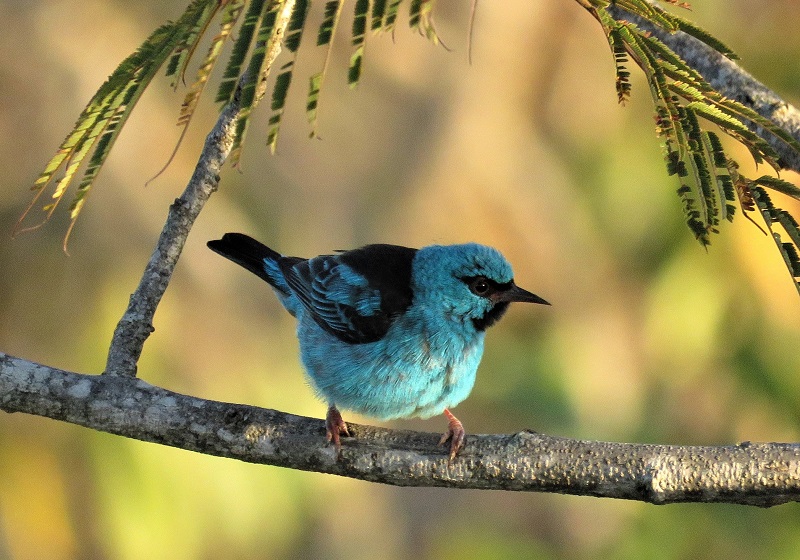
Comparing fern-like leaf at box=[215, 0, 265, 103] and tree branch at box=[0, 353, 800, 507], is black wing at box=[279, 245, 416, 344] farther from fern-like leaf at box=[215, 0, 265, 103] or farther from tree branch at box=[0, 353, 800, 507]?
fern-like leaf at box=[215, 0, 265, 103]

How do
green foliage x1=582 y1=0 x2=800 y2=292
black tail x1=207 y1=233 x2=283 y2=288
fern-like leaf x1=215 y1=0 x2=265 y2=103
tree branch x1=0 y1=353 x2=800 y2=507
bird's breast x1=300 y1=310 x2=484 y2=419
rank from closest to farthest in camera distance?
1. fern-like leaf x1=215 y1=0 x2=265 y2=103
2. green foliage x1=582 y1=0 x2=800 y2=292
3. tree branch x1=0 y1=353 x2=800 y2=507
4. bird's breast x1=300 y1=310 x2=484 y2=419
5. black tail x1=207 y1=233 x2=283 y2=288

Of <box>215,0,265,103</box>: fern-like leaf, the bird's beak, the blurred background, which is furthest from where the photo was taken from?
the blurred background

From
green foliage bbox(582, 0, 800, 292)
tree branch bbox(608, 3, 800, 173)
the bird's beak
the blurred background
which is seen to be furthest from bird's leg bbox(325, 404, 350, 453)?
the blurred background

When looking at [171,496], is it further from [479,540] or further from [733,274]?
[733,274]

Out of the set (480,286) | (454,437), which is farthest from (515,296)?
(454,437)

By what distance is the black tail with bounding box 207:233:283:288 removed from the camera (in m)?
4.47

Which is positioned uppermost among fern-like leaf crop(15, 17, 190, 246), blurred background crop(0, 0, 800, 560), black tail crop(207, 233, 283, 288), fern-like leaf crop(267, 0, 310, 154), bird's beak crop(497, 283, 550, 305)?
fern-like leaf crop(267, 0, 310, 154)

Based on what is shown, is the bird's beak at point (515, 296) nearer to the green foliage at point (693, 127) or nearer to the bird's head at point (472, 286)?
the bird's head at point (472, 286)

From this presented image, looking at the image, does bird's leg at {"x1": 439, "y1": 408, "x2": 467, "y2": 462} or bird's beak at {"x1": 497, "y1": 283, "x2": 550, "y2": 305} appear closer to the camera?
bird's leg at {"x1": 439, "y1": 408, "x2": 467, "y2": 462}

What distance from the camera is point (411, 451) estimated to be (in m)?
2.92

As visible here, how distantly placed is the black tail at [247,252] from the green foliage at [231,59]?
2.34m

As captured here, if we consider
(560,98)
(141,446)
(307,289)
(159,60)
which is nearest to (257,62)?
(159,60)

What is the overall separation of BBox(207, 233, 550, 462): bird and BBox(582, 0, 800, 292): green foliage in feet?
4.53

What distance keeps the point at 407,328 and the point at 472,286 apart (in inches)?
13.2
